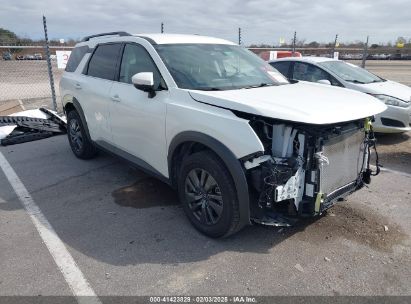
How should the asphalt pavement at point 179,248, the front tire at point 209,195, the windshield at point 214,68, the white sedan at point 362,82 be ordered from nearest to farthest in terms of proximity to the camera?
the asphalt pavement at point 179,248 < the front tire at point 209,195 < the windshield at point 214,68 < the white sedan at point 362,82

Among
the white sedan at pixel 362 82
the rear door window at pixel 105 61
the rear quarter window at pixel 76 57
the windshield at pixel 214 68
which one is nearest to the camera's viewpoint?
the windshield at pixel 214 68

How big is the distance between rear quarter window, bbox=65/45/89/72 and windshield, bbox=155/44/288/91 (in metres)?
2.14

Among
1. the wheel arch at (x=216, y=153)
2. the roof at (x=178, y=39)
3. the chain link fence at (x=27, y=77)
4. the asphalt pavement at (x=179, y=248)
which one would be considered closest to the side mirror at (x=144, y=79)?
the wheel arch at (x=216, y=153)

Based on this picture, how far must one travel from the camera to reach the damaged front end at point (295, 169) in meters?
3.15

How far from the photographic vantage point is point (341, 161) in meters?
3.52

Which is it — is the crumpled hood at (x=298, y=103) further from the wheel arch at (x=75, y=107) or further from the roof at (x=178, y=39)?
the wheel arch at (x=75, y=107)

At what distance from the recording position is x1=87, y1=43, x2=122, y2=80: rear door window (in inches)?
194

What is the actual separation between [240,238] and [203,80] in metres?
1.65

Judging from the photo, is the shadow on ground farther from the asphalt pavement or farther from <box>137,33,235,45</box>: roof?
<box>137,33,235,45</box>: roof

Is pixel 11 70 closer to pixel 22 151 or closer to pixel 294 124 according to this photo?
pixel 22 151

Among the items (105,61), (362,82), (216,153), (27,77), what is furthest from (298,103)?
(27,77)

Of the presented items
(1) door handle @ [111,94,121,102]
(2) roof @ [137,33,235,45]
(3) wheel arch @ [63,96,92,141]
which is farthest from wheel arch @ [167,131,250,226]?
(3) wheel arch @ [63,96,92,141]

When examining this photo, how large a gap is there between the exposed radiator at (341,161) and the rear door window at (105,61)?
2.91 m

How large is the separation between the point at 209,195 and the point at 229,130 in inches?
28.9
